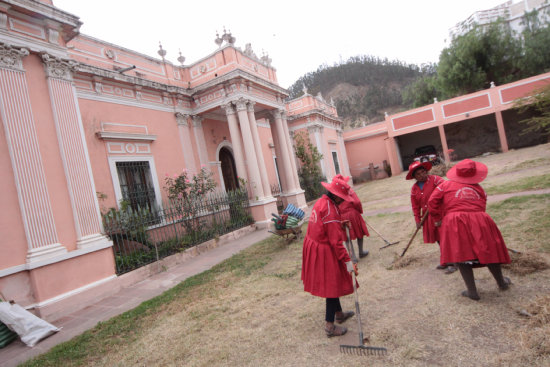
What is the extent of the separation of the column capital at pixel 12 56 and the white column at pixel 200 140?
5.43 m

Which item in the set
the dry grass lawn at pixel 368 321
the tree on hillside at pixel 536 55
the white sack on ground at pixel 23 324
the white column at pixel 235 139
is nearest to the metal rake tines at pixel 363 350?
the dry grass lawn at pixel 368 321

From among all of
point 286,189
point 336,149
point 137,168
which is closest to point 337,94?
point 336,149

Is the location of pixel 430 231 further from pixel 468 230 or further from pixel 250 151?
pixel 250 151

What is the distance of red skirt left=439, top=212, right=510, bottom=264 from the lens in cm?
269

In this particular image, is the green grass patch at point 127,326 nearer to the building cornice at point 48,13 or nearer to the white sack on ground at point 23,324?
the white sack on ground at point 23,324

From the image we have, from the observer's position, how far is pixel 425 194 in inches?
151

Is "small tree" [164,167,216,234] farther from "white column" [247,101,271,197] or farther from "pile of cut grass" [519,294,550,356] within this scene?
"pile of cut grass" [519,294,550,356]

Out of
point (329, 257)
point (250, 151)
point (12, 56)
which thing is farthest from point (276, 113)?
point (329, 257)

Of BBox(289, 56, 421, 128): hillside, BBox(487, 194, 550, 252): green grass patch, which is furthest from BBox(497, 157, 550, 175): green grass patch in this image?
BBox(289, 56, 421, 128): hillside

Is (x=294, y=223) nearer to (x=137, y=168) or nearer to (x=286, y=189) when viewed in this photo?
(x=137, y=168)

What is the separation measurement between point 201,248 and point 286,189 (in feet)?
17.2

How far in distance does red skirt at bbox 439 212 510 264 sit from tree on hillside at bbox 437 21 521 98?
2581cm

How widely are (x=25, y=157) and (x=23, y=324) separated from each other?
261 centimetres

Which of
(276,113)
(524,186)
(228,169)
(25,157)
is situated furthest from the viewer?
(228,169)
